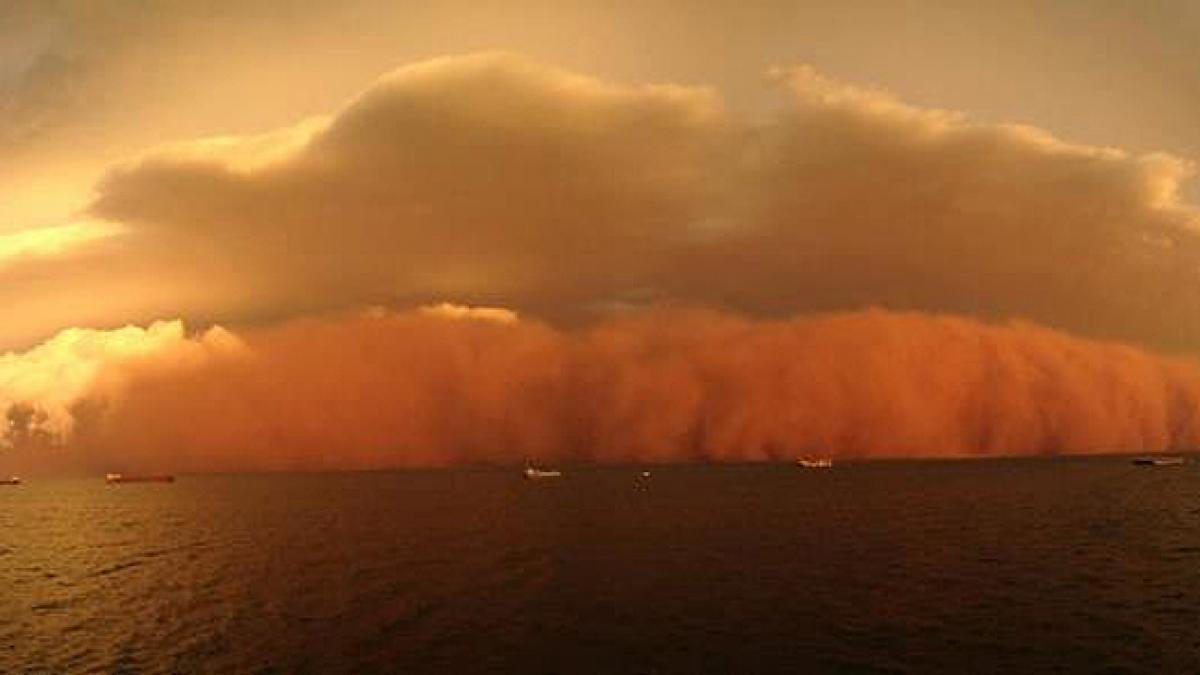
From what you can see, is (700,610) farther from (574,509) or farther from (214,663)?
(574,509)

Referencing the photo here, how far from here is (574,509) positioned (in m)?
182

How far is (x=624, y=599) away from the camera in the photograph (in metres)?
75.1

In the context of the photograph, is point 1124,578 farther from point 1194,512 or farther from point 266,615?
point 1194,512

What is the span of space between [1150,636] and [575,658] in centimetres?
3833

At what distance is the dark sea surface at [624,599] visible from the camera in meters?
57.1

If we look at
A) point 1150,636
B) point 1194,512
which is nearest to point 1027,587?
point 1150,636

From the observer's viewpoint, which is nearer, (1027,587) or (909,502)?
(1027,587)

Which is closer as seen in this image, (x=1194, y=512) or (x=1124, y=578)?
(x=1124, y=578)

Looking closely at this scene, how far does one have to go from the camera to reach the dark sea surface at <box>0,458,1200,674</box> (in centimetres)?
5706

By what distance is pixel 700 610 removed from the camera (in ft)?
228

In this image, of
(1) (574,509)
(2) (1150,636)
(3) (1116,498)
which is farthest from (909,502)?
(2) (1150,636)

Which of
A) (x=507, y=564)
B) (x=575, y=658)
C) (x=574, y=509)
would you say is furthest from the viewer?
(x=574, y=509)

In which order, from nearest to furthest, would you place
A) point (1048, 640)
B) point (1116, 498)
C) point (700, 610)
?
point (1048, 640) → point (700, 610) → point (1116, 498)

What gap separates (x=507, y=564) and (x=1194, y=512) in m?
129
